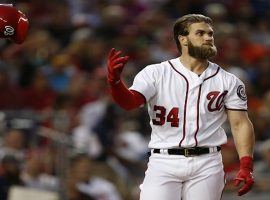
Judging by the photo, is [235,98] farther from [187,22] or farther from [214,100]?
[187,22]

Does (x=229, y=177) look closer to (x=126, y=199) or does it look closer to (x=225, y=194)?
(x=225, y=194)

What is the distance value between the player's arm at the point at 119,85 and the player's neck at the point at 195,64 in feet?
1.51

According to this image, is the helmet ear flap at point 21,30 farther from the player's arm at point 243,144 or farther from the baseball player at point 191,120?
the player's arm at point 243,144

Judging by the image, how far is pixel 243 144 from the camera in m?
5.53

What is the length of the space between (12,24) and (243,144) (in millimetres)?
1890

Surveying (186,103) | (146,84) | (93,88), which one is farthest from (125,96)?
(93,88)

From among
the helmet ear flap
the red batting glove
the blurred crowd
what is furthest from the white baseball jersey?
the blurred crowd

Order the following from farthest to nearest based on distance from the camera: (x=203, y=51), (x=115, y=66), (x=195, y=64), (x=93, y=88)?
(x=93, y=88)
(x=195, y=64)
(x=203, y=51)
(x=115, y=66)

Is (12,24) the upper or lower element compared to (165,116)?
upper

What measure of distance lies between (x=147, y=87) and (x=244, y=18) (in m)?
8.41

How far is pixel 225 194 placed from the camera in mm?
9289

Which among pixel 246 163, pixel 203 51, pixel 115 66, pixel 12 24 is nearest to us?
pixel 115 66

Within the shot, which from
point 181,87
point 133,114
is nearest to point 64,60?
point 133,114

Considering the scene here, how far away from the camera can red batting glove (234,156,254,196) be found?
17.5ft
